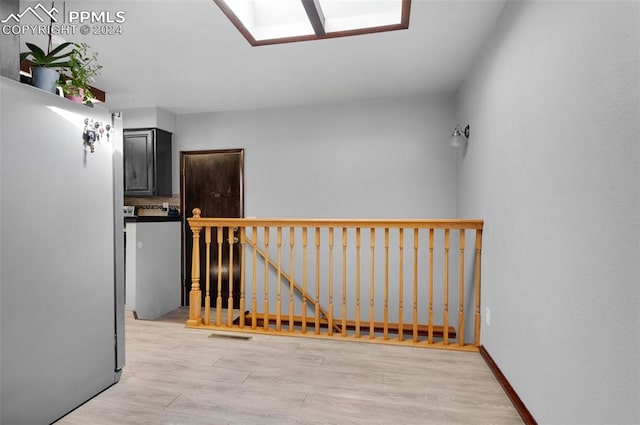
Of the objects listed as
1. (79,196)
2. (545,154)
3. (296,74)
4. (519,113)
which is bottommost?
(79,196)

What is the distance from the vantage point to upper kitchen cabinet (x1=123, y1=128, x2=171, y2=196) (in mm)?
4105

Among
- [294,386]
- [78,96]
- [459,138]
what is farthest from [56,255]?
[459,138]

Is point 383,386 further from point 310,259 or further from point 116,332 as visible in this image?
point 310,259

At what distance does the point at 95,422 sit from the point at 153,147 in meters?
3.26

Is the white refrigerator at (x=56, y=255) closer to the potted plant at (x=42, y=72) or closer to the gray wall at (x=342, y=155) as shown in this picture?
the potted plant at (x=42, y=72)

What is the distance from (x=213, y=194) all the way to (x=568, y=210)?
391cm

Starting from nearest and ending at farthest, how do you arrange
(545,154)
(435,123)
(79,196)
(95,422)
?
(545,154), (95,422), (79,196), (435,123)

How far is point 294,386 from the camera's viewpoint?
6.47 ft

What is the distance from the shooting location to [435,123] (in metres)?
3.80

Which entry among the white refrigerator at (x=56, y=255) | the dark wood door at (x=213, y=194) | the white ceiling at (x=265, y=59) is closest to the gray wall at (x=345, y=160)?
the dark wood door at (x=213, y=194)

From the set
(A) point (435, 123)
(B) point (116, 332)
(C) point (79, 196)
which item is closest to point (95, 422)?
(B) point (116, 332)

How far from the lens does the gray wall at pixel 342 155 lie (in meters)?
3.83

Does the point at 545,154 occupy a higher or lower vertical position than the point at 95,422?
higher

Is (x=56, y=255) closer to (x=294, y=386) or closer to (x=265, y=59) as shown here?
(x=294, y=386)
